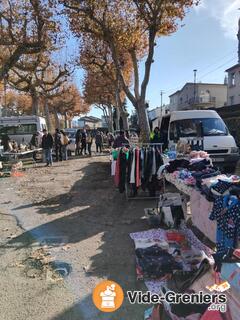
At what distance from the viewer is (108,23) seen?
18.1 meters

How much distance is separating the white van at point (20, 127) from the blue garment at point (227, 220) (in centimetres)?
2028

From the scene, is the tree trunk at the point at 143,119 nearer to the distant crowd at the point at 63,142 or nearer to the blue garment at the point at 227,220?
the distant crowd at the point at 63,142

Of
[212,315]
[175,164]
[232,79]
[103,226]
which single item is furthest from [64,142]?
[232,79]

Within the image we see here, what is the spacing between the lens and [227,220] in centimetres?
401

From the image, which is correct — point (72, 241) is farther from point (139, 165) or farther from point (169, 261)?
point (139, 165)

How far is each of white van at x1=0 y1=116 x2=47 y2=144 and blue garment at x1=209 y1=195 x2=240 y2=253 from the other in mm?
20279

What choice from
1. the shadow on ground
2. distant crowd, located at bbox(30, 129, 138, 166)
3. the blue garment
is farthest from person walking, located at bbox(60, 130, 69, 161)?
the blue garment

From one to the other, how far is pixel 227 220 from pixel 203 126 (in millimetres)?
9138

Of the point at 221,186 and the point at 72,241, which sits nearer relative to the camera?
the point at 221,186

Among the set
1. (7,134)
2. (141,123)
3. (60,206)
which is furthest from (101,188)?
(7,134)

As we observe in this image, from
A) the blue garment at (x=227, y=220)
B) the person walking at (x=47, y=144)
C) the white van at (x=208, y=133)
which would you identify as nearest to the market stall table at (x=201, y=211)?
the blue garment at (x=227, y=220)

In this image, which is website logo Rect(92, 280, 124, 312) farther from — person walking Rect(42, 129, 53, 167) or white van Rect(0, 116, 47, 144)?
white van Rect(0, 116, 47, 144)

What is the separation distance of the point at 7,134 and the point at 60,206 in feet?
50.3

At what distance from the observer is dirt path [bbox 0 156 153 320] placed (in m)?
4.21
